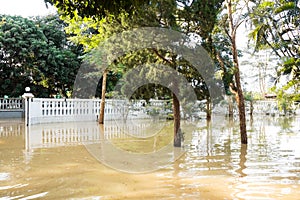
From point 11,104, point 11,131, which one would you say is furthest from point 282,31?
point 11,104

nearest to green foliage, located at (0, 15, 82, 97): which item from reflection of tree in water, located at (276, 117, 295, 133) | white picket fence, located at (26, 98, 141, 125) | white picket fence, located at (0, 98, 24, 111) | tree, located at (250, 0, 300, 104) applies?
white picket fence, located at (0, 98, 24, 111)

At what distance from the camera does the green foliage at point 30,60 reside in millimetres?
19344

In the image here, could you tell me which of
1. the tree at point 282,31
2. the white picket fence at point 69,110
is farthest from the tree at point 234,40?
the white picket fence at point 69,110

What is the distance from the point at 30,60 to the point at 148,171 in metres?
16.4

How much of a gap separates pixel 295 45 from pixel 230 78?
505 cm

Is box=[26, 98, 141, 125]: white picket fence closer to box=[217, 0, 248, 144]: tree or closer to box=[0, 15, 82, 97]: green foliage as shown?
box=[0, 15, 82, 97]: green foliage

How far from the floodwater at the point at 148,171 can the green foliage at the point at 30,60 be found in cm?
1176

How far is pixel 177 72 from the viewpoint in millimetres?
7266

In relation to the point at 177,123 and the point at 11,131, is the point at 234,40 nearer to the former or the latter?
the point at 177,123

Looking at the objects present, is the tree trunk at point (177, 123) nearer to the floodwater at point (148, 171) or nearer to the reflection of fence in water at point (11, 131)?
the floodwater at point (148, 171)

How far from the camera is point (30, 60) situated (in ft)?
64.2

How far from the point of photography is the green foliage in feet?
63.5

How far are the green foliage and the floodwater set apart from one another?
38.6ft

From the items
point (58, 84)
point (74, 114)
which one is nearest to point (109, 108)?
point (74, 114)
